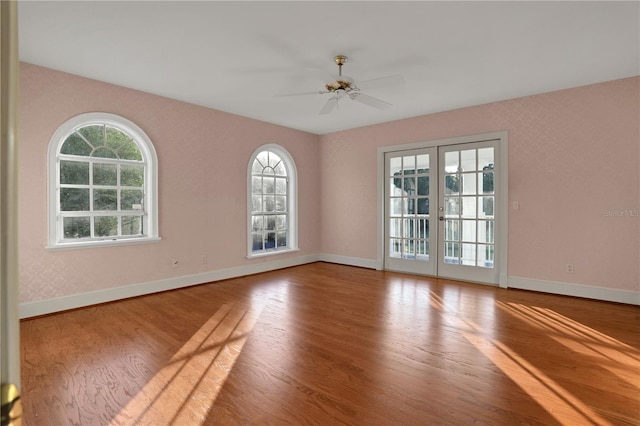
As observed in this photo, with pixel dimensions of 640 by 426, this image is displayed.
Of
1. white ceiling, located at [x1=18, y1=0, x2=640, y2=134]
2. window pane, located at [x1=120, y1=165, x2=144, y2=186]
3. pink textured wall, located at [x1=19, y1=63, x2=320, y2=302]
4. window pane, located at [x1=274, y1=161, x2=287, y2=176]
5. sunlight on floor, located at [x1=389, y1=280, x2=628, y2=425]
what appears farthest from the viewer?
window pane, located at [x1=274, y1=161, x2=287, y2=176]

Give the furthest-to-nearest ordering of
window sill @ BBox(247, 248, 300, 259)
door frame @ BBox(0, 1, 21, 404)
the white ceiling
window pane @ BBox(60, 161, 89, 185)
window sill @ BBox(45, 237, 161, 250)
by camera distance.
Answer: window sill @ BBox(247, 248, 300, 259)
window pane @ BBox(60, 161, 89, 185)
window sill @ BBox(45, 237, 161, 250)
the white ceiling
door frame @ BBox(0, 1, 21, 404)

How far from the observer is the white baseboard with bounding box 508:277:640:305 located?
12.9ft

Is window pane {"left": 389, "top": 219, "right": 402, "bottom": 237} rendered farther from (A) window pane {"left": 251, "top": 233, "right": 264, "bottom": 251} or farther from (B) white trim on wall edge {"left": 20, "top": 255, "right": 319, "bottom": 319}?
(A) window pane {"left": 251, "top": 233, "right": 264, "bottom": 251}

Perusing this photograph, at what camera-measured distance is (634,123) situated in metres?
3.86

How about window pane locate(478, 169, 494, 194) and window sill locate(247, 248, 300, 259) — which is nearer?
window pane locate(478, 169, 494, 194)

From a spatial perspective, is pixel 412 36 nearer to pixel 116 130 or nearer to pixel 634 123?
pixel 634 123

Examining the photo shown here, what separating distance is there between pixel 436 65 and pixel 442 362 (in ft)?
9.58

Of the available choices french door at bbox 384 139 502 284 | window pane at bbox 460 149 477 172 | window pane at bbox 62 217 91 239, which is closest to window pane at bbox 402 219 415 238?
french door at bbox 384 139 502 284

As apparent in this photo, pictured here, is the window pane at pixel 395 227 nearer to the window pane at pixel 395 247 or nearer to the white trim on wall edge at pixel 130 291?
the window pane at pixel 395 247

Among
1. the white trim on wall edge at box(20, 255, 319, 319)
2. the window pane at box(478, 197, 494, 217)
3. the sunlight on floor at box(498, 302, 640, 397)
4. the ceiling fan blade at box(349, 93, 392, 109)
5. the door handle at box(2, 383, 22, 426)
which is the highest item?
the ceiling fan blade at box(349, 93, 392, 109)

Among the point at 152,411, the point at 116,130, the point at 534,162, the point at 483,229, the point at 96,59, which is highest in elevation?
the point at 96,59

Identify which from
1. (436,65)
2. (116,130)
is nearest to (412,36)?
(436,65)

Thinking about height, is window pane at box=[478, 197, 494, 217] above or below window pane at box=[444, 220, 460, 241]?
above

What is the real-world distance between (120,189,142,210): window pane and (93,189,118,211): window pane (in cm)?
8
